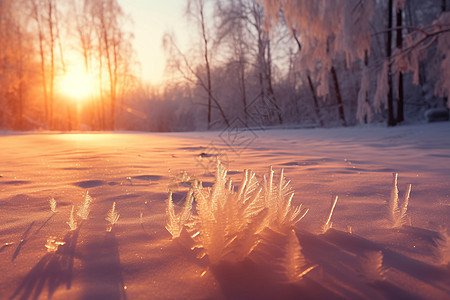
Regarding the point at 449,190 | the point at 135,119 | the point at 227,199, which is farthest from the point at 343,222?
the point at 135,119

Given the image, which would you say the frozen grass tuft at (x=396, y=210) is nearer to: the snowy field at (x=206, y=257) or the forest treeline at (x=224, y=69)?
the snowy field at (x=206, y=257)

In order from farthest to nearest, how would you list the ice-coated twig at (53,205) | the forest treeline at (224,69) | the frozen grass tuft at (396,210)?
the forest treeline at (224,69)
the ice-coated twig at (53,205)
the frozen grass tuft at (396,210)

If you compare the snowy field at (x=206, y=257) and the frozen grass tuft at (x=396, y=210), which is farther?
the frozen grass tuft at (x=396, y=210)

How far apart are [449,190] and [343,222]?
80cm

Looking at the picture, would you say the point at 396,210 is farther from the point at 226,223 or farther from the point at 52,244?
the point at 52,244

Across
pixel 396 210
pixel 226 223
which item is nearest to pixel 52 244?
pixel 226 223

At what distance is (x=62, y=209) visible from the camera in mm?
1171

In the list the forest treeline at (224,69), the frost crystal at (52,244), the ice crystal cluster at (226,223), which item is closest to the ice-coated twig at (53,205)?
the frost crystal at (52,244)

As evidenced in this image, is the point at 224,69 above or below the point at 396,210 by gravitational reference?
above

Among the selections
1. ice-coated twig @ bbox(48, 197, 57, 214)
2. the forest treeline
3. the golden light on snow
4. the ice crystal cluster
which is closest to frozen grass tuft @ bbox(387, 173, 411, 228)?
the ice crystal cluster

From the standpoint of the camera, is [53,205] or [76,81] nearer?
[53,205]

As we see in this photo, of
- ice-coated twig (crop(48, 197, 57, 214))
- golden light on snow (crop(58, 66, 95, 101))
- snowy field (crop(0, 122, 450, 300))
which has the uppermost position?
golden light on snow (crop(58, 66, 95, 101))

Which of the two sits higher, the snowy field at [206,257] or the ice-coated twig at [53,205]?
the ice-coated twig at [53,205]

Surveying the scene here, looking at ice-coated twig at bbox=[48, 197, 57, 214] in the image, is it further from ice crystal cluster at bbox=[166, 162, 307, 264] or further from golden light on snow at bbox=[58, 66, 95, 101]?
golden light on snow at bbox=[58, 66, 95, 101]
